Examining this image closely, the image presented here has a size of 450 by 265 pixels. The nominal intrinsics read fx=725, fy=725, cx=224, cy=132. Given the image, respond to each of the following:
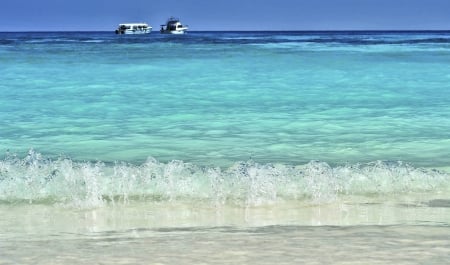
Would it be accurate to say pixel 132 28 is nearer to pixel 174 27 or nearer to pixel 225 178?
pixel 174 27

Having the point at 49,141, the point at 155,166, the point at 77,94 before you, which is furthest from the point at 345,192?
the point at 77,94

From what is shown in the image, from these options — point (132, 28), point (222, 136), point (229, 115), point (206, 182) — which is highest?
point (132, 28)

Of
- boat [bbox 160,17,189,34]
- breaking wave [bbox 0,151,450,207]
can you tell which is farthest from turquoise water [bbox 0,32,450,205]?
boat [bbox 160,17,189,34]

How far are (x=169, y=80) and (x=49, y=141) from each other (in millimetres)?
9428

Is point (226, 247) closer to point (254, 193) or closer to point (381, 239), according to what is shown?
point (381, 239)

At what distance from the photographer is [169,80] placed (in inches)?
739

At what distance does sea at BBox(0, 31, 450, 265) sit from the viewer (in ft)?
15.2

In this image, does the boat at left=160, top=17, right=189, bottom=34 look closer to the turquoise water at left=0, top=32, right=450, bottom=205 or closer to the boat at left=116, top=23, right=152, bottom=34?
the boat at left=116, top=23, right=152, bottom=34

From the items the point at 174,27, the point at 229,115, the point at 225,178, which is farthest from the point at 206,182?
the point at 174,27

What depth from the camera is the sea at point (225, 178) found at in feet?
15.2

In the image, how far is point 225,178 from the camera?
22.6 feet

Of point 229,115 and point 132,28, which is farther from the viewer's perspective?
point 132,28

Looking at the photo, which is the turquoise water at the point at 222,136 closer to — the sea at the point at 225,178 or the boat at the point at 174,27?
the sea at the point at 225,178

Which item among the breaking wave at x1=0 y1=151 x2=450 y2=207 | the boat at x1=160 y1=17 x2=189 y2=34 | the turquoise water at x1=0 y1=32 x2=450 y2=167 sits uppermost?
the boat at x1=160 y1=17 x2=189 y2=34
